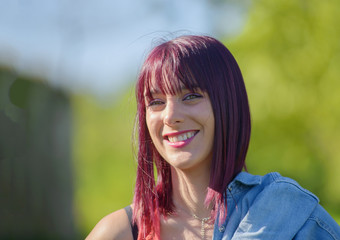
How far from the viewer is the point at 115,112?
49.2 feet

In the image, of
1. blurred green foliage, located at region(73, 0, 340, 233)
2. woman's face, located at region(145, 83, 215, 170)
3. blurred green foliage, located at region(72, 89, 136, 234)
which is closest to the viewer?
woman's face, located at region(145, 83, 215, 170)

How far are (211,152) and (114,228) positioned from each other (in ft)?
1.88

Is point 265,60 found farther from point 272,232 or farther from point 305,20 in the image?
point 272,232

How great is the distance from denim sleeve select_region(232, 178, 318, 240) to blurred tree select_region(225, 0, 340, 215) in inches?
331

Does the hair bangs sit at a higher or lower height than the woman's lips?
higher

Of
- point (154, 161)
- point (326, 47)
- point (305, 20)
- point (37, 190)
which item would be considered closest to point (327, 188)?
point (326, 47)

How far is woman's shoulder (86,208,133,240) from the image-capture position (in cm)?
223

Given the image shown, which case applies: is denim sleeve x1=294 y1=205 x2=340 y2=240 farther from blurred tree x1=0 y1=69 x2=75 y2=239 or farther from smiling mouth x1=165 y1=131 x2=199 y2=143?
blurred tree x1=0 y1=69 x2=75 y2=239

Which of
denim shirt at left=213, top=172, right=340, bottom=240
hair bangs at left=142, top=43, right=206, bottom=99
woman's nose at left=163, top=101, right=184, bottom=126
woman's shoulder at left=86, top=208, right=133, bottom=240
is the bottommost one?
woman's shoulder at left=86, top=208, right=133, bottom=240

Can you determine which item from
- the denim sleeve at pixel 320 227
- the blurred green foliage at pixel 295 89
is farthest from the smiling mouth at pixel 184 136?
the blurred green foliage at pixel 295 89

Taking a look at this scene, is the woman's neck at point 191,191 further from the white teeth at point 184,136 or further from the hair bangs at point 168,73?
the hair bangs at point 168,73

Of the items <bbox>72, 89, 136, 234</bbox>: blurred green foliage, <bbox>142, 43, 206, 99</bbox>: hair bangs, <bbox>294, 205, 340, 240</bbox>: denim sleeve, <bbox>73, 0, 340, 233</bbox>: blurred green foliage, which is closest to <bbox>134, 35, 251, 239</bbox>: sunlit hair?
<bbox>142, 43, 206, 99</bbox>: hair bangs

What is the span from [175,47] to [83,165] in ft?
40.9

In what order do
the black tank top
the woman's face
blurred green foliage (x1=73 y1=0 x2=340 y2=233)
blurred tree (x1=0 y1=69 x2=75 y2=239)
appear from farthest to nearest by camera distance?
blurred green foliage (x1=73 y1=0 x2=340 y2=233)
blurred tree (x1=0 y1=69 x2=75 y2=239)
the black tank top
the woman's face
